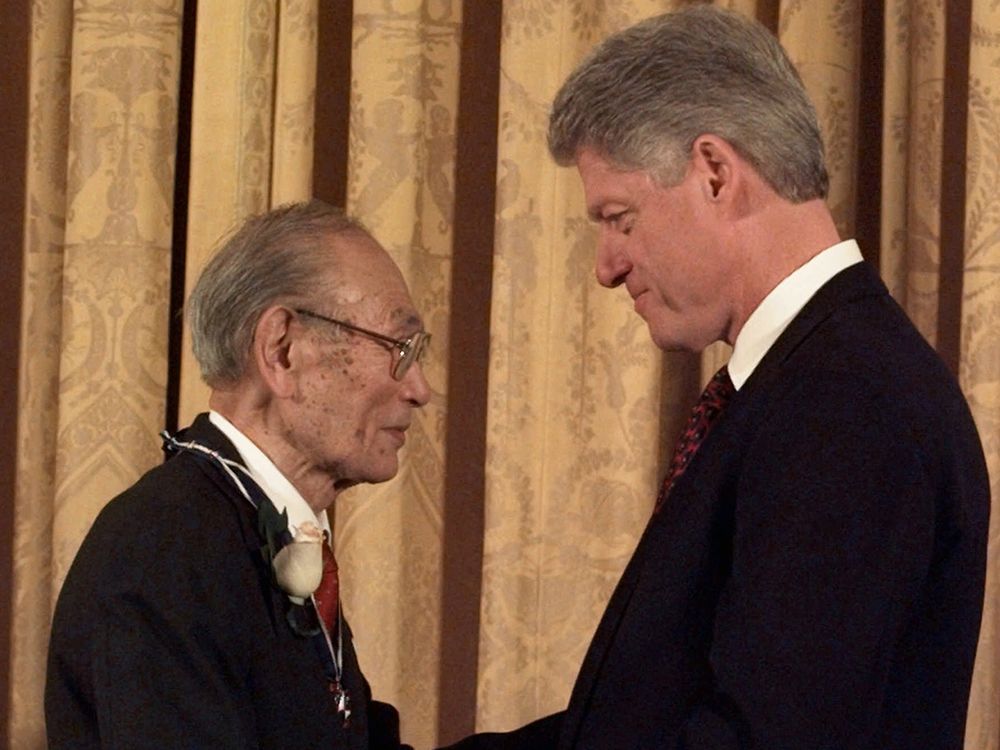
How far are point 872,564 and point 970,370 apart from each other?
126 cm

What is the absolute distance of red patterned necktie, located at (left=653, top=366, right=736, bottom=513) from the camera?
1564mm

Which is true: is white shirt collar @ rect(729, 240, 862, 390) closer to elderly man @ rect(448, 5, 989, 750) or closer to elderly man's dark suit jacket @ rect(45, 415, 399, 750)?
elderly man @ rect(448, 5, 989, 750)

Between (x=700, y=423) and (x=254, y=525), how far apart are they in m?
0.51

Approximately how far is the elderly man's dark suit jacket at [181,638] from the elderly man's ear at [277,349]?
0.10 m

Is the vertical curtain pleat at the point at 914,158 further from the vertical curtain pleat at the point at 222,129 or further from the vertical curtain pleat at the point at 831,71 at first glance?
the vertical curtain pleat at the point at 222,129

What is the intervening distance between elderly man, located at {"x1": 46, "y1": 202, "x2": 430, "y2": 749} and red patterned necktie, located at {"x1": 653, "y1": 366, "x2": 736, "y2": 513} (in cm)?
39

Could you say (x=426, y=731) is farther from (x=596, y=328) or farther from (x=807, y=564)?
(x=807, y=564)

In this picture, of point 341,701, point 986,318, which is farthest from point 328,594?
point 986,318

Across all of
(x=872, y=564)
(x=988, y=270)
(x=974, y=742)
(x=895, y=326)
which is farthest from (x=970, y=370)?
(x=872, y=564)

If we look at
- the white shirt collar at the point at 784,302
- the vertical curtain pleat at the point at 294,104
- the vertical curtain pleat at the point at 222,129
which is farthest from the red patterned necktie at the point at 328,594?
the vertical curtain pleat at the point at 294,104

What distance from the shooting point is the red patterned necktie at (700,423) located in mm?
1564

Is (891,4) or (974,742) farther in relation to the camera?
(891,4)

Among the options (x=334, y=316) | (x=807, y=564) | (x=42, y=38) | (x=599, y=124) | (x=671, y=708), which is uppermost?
(x=42, y=38)

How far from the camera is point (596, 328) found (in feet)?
8.73
